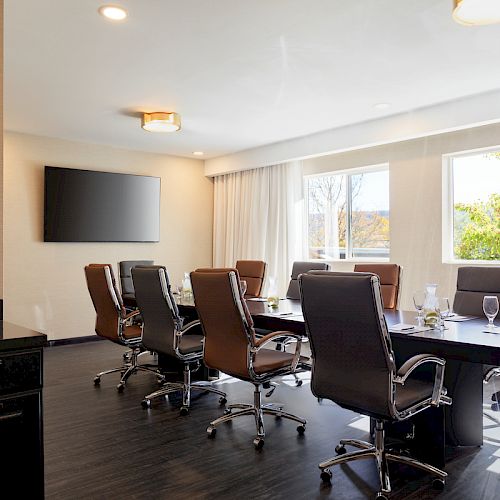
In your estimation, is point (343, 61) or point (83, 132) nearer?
point (343, 61)

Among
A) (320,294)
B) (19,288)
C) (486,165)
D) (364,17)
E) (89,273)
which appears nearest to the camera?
(320,294)

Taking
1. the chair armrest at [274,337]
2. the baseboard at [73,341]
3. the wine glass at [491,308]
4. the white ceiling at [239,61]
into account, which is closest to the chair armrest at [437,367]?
the wine glass at [491,308]

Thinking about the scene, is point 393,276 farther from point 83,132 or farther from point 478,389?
point 83,132

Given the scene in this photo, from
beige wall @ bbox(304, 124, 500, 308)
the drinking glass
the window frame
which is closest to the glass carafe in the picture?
the drinking glass

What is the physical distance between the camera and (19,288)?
6152 mm

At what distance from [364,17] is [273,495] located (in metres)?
2.86

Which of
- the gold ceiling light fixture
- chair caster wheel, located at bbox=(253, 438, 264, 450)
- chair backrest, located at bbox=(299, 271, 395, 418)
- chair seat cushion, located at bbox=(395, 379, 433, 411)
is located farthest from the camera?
the gold ceiling light fixture

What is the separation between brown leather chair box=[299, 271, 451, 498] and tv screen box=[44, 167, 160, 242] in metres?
4.81

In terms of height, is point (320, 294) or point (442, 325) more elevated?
point (320, 294)

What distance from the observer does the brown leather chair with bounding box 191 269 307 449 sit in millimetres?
3051

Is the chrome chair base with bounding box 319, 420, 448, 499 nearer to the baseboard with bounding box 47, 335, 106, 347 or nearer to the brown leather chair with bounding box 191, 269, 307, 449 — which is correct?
the brown leather chair with bounding box 191, 269, 307, 449

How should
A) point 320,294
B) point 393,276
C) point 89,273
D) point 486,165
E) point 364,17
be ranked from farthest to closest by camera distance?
point 486,165
point 89,273
point 393,276
point 364,17
point 320,294

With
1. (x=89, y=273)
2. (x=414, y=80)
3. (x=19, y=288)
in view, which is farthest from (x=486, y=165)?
(x=19, y=288)

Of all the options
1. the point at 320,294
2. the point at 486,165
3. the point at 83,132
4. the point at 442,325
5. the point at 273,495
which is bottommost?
the point at 273,495
